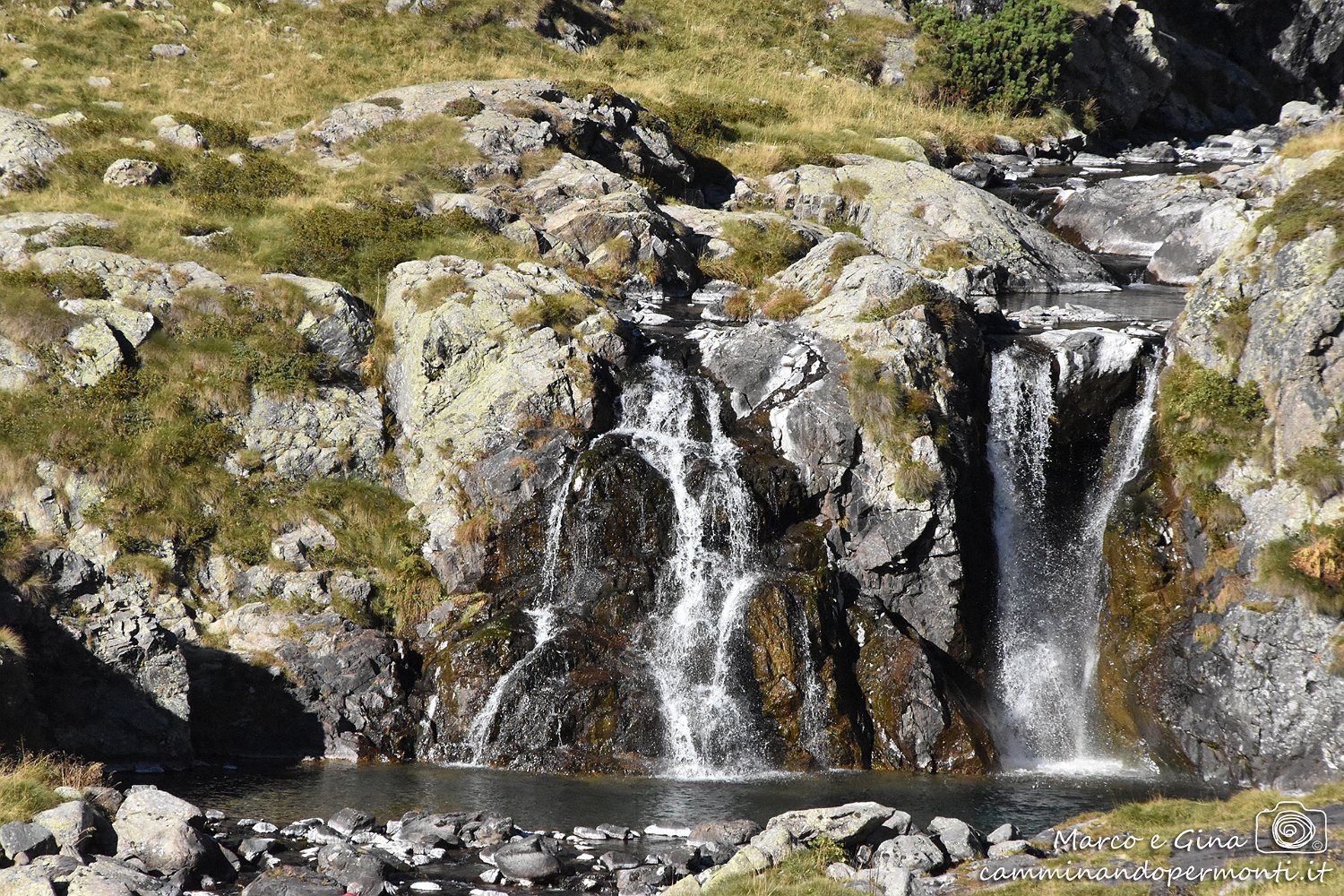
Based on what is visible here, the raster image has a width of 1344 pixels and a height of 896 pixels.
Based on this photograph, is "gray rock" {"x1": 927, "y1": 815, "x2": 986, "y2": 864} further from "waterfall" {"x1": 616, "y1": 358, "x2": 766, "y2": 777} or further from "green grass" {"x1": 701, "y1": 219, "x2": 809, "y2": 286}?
"green grass" {"x1": 701, "y1": 219, "x2": 809, "y2": 286}

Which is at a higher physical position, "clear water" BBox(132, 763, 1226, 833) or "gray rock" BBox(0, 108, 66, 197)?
"gray rock" BBox(0, 108, 66, 197)

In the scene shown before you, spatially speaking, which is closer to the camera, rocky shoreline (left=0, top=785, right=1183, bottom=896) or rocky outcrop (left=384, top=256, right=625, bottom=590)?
rocky shoreline (left=0, top=785, right=1183, bottom=896)

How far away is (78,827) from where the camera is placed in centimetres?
1493

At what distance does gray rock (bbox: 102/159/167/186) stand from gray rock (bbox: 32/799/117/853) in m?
27.7

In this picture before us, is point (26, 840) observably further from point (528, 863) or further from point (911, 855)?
point (911, 855)

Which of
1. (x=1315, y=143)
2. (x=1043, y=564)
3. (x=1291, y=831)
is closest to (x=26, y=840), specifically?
(x=1291, y=831)

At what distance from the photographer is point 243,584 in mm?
24297

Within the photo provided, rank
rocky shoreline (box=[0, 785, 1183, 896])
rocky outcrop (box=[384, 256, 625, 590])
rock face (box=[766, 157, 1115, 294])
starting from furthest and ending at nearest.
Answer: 1. rock face (box=[766, 157, 1115, 294])
2. rocky outcrop (box=[384, 256, 625, 590])
3. rocky shoreline (box=[0, 785, 1183, 896])

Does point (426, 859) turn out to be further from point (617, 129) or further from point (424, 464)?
point (617, 129)

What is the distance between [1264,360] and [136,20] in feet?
181

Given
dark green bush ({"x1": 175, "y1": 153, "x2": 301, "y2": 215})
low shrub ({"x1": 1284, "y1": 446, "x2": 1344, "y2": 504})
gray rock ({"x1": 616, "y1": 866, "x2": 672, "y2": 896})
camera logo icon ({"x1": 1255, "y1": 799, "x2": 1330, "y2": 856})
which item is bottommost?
gray rock ({"x1": 616, "y1": 866, "x2": 672, "y2": 896})

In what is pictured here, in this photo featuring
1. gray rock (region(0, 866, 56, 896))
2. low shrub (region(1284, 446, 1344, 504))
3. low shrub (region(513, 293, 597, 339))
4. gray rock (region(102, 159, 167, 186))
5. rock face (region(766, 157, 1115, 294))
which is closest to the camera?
gray rock (region(0, 866, 56, 896))

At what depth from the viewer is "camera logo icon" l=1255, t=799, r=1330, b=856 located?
12297 mm

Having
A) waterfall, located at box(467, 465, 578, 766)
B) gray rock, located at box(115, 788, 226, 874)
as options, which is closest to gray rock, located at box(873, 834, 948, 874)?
gray rock, located at box(115, 788, 226, 874)
